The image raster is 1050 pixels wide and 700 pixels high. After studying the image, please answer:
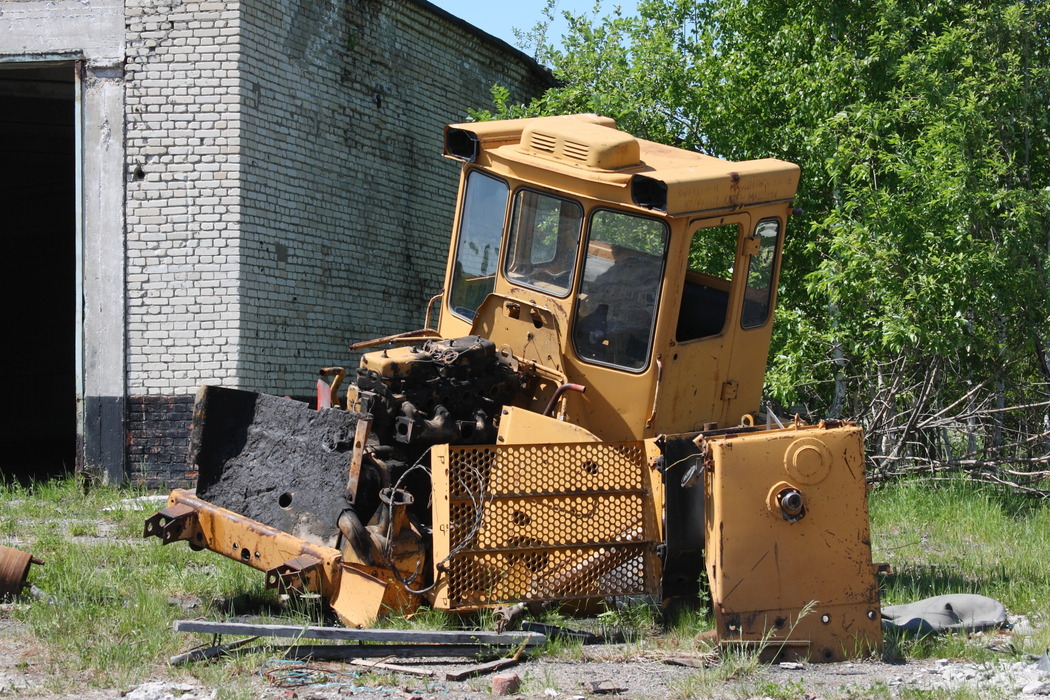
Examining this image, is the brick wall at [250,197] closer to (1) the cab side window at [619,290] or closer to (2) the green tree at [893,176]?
(2) the green tree at [893,176]

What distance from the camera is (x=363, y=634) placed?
191 inches

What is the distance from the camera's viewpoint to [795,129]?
10820 millimetres

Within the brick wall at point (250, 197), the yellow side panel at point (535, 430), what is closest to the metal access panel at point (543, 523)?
the yellow side panel at point (535, 430)

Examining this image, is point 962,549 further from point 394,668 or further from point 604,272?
point 394,668

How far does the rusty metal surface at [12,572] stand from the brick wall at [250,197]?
11.7 feet

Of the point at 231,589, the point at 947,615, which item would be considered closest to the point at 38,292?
the point at 231,589

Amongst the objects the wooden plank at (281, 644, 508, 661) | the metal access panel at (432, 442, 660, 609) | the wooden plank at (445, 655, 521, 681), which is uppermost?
the metal access panel at (432, 442, 660, 609)

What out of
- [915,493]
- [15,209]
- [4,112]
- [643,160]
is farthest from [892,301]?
[15,209]

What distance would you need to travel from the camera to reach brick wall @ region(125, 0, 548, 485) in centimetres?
1046

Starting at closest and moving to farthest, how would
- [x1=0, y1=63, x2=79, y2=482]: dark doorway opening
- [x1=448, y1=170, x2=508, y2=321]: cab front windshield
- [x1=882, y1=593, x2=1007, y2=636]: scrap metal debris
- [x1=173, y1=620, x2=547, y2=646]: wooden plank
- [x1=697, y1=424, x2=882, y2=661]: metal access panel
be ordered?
[x1=173, y1=620, x2=547, y2=646]: wooden plank
[x1=697, y1=424, x2=882, y2=661]: metal access panel
[x1=882, y1=593, x2=1007, y2=636]: scrap metal debris
[x1=448, y1=170, x2=508, y2=321]: cab front windshield
[x1=0, y1=63, x2=79, y2=482]: dark doorway opening

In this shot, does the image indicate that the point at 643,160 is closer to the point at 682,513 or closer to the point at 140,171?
the point at 682,513

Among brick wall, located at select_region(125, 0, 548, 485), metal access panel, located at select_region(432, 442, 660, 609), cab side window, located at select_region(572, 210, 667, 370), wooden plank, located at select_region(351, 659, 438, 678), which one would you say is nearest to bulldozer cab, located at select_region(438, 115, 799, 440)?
cab side window, located at select_region(572, 210, 667, 370)

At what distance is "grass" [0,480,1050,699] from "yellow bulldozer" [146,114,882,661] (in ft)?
1.03

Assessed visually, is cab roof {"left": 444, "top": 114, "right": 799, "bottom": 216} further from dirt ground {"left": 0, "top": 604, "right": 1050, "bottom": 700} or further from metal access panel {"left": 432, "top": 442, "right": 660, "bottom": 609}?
dirt ground {"left": 0, "top": 604, "right": 1050, "bottom": 700}
